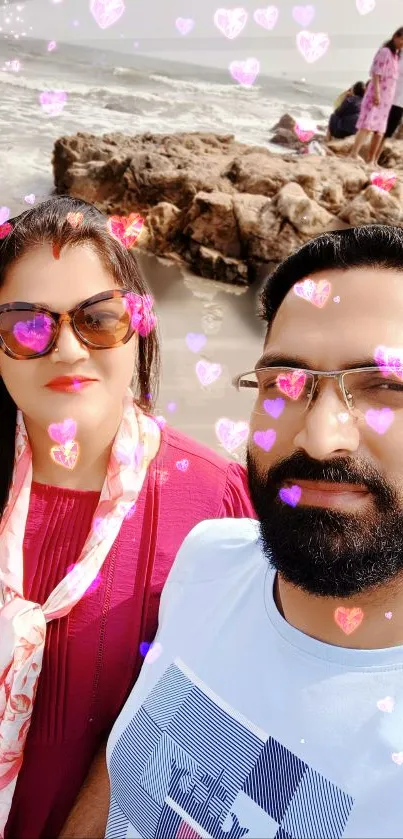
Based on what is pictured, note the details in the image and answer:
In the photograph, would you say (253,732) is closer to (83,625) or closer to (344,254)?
(83,625)

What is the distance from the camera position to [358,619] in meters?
1.08

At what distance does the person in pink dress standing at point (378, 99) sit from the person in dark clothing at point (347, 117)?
2.30 ft

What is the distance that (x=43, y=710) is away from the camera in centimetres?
163

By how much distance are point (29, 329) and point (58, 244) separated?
0.79ft

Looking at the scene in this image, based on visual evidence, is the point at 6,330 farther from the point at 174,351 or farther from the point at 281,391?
the point at 174,351

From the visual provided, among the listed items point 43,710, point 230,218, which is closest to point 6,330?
point 43,710

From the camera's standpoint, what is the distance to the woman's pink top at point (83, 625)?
1.62 m
